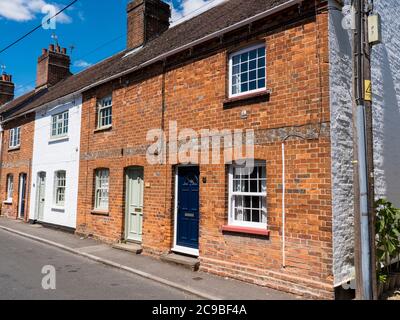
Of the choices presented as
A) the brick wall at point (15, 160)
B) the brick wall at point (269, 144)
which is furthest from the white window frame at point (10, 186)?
the brick wall at point (269, 144)

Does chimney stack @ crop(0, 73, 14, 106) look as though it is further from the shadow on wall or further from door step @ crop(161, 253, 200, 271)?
the shadow on wall

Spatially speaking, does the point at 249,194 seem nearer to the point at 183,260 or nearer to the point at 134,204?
the point at 183,260

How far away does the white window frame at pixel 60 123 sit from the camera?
15531 millimetres

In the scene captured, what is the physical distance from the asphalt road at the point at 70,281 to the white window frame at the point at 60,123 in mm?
6227

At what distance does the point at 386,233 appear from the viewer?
7.29 metres

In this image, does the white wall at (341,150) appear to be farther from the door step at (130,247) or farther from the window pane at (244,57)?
the door step at (130,247)

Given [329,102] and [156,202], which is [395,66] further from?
[156,202]

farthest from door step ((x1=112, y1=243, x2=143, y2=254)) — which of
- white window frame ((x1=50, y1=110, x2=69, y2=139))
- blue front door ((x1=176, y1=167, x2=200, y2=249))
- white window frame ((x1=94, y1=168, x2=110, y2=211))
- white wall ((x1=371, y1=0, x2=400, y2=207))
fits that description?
white wall ((x1=371, y1=0, x2=400, y2=207))

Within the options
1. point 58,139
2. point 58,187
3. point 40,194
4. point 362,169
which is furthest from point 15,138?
point 362,169

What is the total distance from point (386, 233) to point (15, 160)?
738 inches

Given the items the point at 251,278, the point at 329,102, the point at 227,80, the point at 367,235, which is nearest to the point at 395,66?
the point at 329,102

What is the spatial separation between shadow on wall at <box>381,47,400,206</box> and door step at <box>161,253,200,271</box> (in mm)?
4805

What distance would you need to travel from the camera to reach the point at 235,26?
8.41m

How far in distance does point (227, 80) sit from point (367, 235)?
462cm
